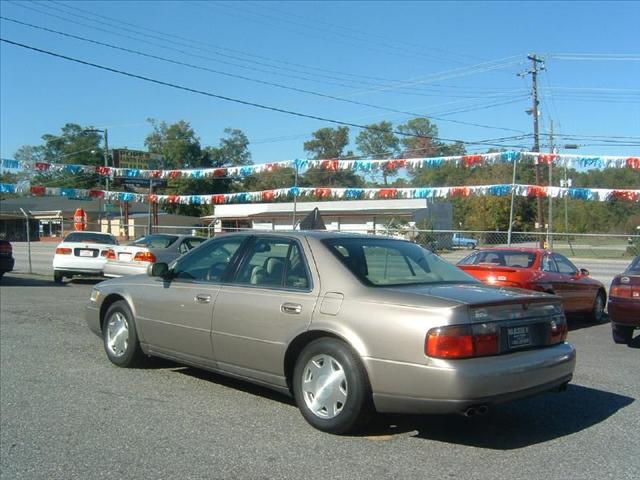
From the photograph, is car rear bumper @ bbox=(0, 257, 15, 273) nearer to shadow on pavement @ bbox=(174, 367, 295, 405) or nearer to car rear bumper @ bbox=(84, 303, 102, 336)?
car rear bumper @ bbox=(84, 303, 102, 336)

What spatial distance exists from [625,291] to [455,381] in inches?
225

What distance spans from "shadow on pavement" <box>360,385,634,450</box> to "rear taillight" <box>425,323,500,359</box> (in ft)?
2.74

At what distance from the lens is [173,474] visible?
161 inches

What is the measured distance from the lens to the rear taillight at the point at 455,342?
432 cm

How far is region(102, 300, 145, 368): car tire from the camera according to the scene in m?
6.84

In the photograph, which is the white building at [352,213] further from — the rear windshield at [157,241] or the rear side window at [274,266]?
the rear side window at [274,266]

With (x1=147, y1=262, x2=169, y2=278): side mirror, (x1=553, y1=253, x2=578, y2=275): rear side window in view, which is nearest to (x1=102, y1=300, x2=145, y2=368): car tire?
(x1=147, y1=262, x2=169, y2=278): side mirror

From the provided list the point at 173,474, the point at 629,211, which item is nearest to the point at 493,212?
the point at 629,211

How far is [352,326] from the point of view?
15.5ft

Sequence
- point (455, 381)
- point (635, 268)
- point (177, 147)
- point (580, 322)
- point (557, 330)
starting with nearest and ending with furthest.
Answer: point (455, 381)
point (557, 330)
point (635, 268)
point (580, 322)
point (177, 147)

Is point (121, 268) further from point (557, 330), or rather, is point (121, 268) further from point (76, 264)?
point (557, 330)

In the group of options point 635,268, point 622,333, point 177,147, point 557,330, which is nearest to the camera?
point 557,330

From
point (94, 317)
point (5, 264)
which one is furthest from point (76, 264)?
point (94, 317)

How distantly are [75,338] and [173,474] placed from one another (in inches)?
210
